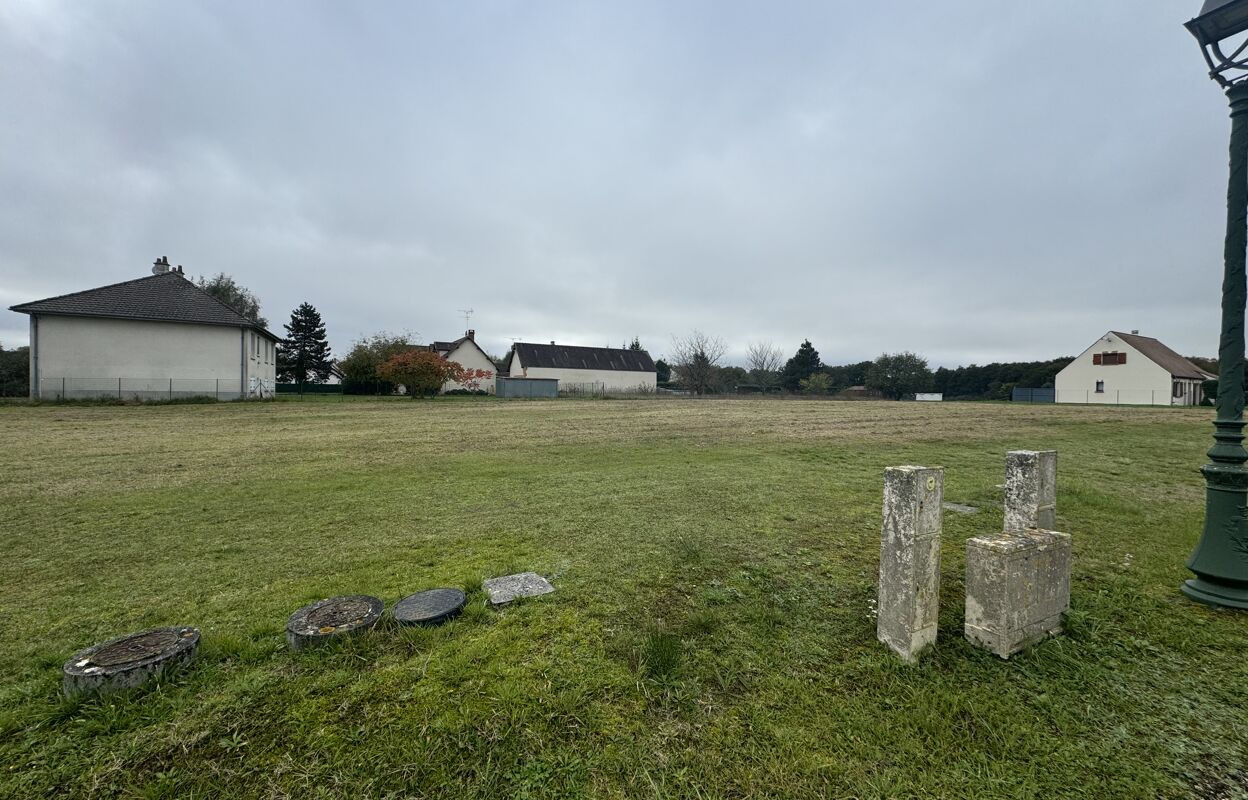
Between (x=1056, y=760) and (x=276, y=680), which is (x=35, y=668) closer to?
(x=276, y=680)

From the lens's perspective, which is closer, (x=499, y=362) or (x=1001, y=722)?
(x=1001, y=722)

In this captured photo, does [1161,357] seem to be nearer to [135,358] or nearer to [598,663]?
[598,663]

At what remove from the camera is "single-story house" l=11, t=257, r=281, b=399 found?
23234 mm

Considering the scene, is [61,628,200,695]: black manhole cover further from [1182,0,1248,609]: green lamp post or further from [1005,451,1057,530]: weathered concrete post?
[1182,0,1248,609]: green lamp post

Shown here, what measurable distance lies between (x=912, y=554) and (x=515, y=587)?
2550 millimetres

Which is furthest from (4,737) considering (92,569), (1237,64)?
(1237,64)

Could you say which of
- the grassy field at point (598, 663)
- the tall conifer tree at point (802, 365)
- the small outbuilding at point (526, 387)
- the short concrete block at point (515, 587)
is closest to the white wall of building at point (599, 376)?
the small outbuilding at point (526, 387)

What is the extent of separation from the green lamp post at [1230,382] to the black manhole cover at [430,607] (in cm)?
496

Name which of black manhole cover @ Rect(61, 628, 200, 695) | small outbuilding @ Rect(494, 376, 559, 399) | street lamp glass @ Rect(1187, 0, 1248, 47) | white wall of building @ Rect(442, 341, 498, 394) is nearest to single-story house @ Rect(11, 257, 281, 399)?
small outbuilding @ Rect(494, 376, 559, 399)

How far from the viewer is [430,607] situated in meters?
3.16

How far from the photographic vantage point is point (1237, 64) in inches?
136

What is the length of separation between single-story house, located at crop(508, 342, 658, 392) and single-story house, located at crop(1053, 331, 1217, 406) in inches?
1464

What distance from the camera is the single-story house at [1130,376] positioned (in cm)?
3750

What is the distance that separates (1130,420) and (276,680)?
27267 millimetres
